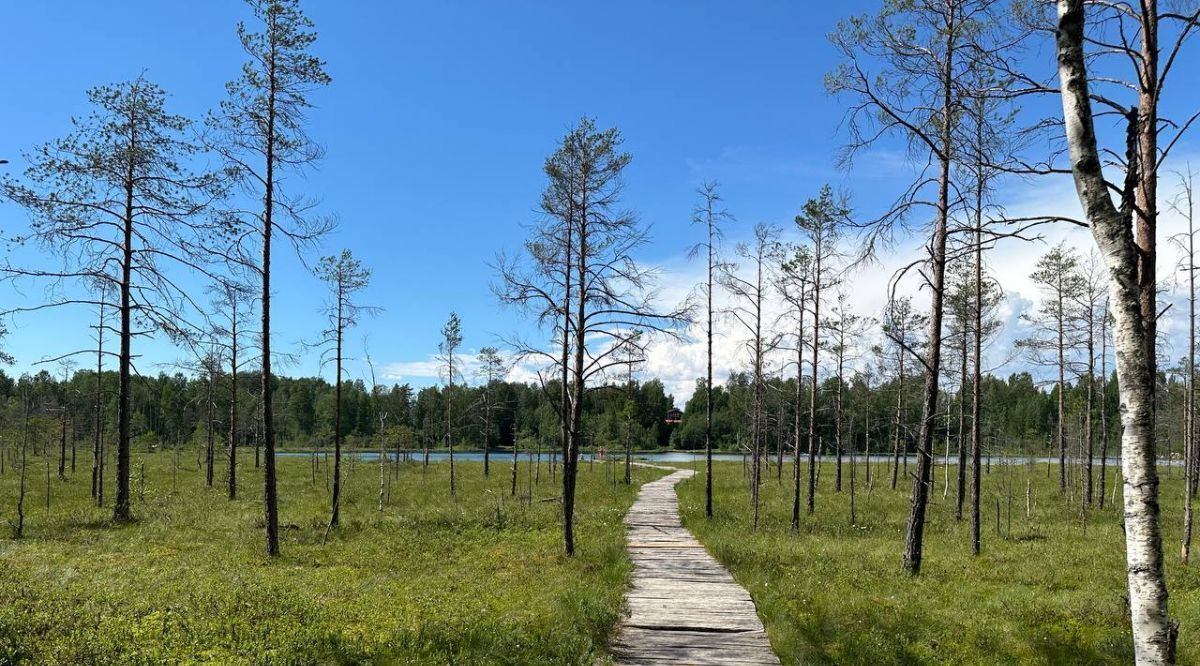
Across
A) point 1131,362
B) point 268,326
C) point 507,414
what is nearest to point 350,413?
point 507,414

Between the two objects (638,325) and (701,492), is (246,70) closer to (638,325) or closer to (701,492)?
(638,325)

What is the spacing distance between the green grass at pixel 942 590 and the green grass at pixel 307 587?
303 centimetres

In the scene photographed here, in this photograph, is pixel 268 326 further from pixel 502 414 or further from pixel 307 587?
pixel 502 414

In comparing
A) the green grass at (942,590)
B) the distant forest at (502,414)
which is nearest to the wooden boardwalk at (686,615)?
the green grass at (942,590)

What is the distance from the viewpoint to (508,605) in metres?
10.7

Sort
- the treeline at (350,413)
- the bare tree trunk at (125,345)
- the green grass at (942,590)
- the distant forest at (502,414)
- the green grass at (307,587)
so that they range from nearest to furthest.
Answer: the green grass at (307,587), the green grass at (942,590), the bare tree trunk at (125,345), the distant forest at (502,414), the treeline at (350,413)

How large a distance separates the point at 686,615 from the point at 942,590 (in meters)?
6.20

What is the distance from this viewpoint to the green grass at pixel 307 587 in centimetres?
773

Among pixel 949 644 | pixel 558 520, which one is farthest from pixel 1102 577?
pixel 558 520

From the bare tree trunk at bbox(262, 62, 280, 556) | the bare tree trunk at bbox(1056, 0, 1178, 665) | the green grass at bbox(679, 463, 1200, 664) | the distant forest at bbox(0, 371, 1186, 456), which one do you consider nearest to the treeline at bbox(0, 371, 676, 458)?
the distant forest at bbox(0, 371, 1186, 456)

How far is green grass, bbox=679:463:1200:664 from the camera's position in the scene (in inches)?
355

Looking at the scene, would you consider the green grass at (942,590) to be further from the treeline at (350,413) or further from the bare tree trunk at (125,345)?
the treeline at (350,413)

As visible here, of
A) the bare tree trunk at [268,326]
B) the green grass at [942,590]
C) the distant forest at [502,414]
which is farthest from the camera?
the distant forest at [502,414]

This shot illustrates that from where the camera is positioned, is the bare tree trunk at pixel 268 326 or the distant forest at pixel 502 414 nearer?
the bare tree trunk at pixel 268 326
